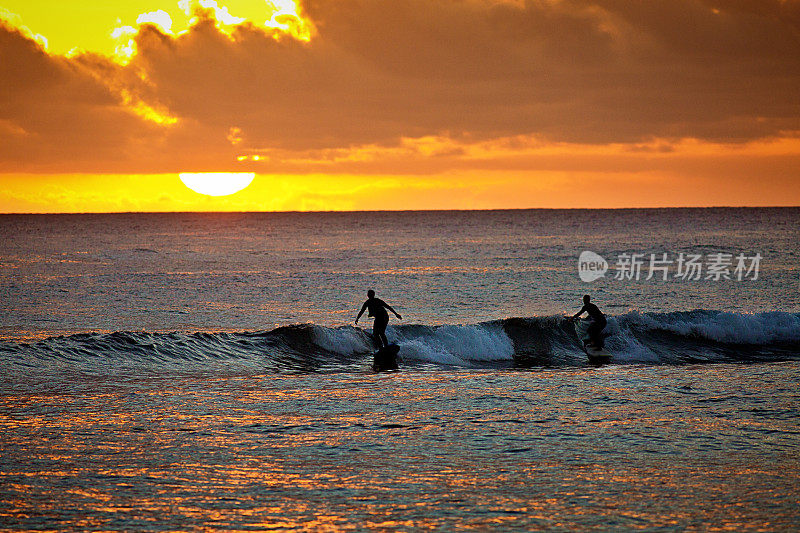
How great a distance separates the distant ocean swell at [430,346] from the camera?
22.1 m

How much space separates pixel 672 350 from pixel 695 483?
52.9 ft

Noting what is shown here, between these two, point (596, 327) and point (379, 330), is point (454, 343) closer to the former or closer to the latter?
point (379, 330)

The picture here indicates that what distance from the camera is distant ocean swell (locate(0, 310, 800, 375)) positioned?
2211 centimetres

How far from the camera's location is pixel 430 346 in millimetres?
25891

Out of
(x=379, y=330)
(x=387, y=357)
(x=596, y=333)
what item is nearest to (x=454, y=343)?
(x=387, y=357)

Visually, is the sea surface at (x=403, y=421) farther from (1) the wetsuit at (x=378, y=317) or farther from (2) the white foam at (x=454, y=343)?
(1) the wetsuit at (x=378, y=317)

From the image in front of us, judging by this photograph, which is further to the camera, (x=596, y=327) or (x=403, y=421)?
(x=596, y=327)

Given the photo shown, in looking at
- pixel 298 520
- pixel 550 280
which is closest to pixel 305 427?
pixel 298 520

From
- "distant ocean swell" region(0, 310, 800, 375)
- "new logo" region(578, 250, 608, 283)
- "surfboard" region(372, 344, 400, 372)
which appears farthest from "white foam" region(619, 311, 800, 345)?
"new logo" region(578, 250, 608, 283)

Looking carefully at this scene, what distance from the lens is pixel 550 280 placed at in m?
51.2

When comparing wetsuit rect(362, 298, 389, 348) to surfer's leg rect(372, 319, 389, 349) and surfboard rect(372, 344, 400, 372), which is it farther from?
surfboard rect(372, 344, 400, 372)

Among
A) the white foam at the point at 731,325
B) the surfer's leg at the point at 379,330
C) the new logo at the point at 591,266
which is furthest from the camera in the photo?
the new logo at the point at 591,266

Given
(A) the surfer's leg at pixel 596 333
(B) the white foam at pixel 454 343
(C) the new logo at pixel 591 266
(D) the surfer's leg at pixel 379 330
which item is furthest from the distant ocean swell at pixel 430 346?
(C) the new logo at pixel 591 266

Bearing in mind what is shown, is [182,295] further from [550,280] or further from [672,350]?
[672,350]
